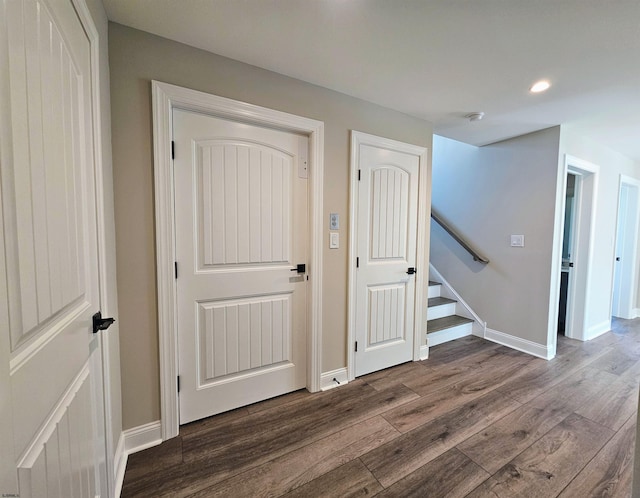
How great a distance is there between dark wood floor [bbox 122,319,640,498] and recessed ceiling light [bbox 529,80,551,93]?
90.6 inches

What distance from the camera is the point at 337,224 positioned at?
83.7 inches

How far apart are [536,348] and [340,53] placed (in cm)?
326

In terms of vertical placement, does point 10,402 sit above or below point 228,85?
below

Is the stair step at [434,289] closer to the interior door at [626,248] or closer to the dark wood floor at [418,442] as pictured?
the dark wood floor at [418,442]

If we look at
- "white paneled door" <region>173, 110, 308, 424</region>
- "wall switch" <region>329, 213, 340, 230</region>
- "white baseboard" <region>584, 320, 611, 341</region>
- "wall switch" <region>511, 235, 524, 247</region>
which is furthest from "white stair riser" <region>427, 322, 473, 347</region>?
Answer: "wall switch" <region>329, 213, 340, 230</region>

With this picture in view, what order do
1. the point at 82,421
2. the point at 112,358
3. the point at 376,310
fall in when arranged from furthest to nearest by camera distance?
1. the point at 376,310
2. the point at 112,358
3. the point at 82,421

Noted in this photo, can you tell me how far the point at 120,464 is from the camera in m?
1.38

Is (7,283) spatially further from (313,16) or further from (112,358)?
(313,16)

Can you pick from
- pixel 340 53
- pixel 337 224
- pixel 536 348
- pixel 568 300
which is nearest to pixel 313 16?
pixel 340 53

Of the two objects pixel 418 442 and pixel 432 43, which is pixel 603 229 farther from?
pixel 418 442

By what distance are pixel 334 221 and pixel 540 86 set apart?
1.74 meters

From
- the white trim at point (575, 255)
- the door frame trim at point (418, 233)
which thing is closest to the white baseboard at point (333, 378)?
the door frame trim at point (418, 233)

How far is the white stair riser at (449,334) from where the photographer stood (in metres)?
3.03

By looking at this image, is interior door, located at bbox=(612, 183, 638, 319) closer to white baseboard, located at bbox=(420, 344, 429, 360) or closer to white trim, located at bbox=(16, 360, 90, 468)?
white baseboard, located at bbox=(420, 344, 429, 360)
